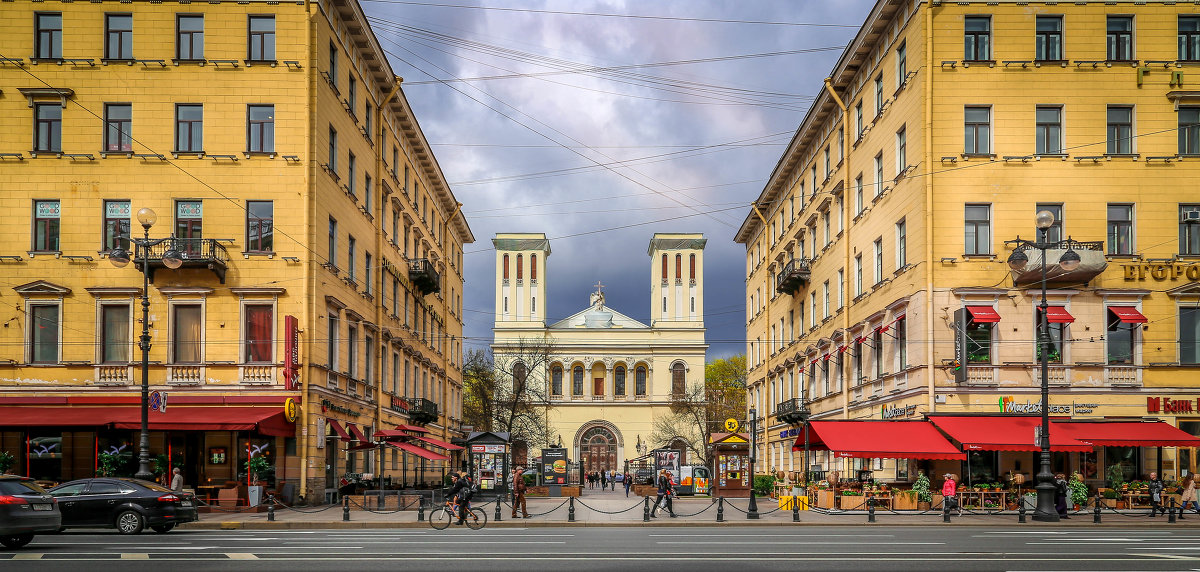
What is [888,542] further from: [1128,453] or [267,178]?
[267,178]

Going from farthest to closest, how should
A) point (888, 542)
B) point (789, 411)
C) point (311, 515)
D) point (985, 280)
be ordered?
point (789, 411), point (985, 280), point (311, 515), point (888, 542)

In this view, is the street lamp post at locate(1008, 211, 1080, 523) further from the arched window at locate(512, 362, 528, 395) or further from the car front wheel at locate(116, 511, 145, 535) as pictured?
the arched window at locate(512, 362, 528, 395)

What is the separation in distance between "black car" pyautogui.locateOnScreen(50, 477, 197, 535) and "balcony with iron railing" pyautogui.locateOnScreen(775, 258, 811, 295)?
1419 inches

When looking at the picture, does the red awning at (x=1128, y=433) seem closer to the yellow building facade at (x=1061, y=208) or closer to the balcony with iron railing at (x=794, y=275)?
the yellow building facade at (x=1061, y=208)

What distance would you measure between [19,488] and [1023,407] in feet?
94.6

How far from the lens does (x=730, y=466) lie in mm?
51156

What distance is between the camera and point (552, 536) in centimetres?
2388

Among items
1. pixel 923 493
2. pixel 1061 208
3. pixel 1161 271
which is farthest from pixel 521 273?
pixel 1161 271

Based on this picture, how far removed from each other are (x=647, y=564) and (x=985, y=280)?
21.9m

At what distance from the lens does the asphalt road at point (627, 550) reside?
16703mm

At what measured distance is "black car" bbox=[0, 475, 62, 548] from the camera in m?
19.1

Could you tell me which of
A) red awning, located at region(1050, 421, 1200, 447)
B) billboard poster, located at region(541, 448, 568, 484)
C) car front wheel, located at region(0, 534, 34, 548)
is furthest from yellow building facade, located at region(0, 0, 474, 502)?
red awning, located at region(1050, 421, 1200, 447)

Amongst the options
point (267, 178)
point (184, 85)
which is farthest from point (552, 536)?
point (184, 85)

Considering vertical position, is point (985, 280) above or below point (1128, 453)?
above
